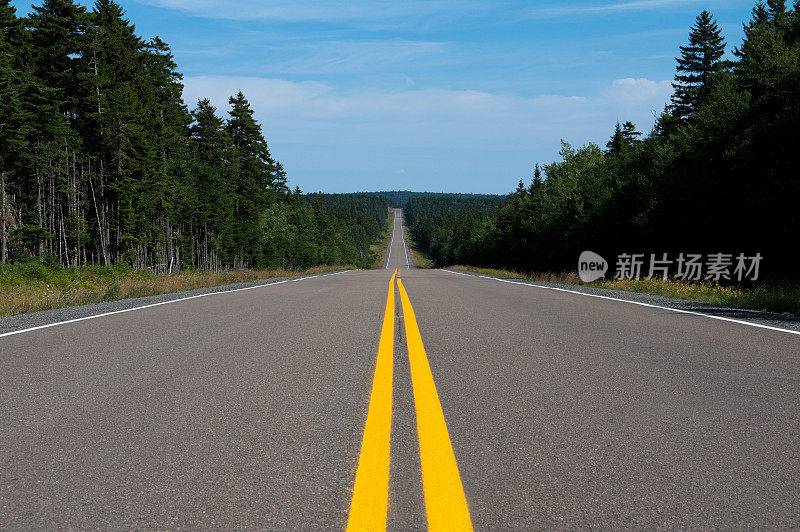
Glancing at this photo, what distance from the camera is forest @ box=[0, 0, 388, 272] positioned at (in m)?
35.4

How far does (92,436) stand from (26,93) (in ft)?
136

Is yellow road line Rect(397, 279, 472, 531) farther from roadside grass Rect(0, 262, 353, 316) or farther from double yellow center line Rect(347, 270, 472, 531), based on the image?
roadside grass Rect(0, 262, 353, 316)

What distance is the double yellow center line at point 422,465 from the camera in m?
2.25

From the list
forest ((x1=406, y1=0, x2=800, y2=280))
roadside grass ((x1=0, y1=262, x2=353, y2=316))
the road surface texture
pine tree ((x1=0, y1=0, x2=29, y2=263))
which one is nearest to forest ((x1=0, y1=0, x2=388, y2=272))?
pine tree ((x1=0, y1=0, x2=29, y2=263))

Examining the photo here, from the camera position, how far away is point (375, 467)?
9.11 ft

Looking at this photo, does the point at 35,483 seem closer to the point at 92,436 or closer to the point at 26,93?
the point at 92,436

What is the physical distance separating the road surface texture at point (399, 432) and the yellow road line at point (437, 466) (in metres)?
0.01

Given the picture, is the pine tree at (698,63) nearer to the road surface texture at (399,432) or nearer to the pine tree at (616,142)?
the pine tree at (616,142)

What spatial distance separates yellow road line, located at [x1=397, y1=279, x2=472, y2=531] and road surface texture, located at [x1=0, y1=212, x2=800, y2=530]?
1 centimetres

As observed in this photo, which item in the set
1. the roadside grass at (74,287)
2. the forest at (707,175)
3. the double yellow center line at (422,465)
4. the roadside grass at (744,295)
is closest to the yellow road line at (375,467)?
the double yellow center line at (422,465)

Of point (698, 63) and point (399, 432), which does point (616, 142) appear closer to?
point (698, 63)

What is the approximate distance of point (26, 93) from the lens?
115ft

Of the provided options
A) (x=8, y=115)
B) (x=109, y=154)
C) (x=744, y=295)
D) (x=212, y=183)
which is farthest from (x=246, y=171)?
(x=744, y=295)

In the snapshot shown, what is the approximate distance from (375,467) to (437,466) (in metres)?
0.33
